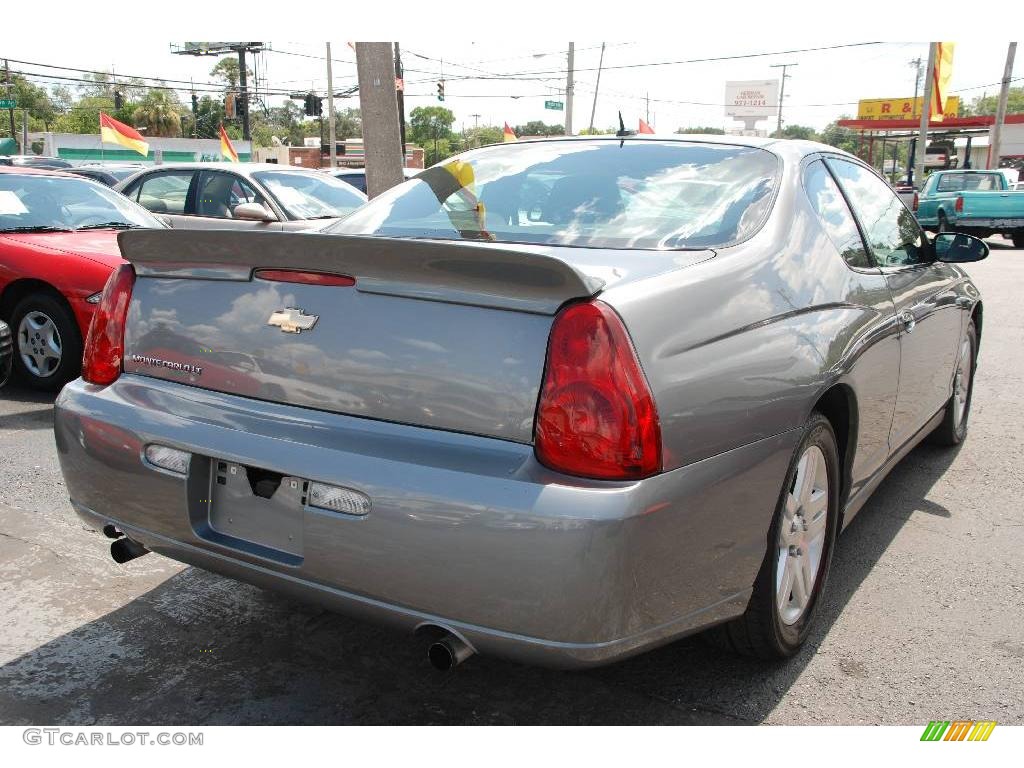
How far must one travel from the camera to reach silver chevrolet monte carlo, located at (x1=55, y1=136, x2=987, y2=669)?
2.13m

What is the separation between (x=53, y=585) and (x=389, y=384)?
75.4 inches

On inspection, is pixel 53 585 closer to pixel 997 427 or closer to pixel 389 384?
pixel 389 384

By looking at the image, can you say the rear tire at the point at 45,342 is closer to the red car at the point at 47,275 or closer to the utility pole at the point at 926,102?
the red car at the point at 47,275

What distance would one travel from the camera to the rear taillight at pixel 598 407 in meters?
2.13

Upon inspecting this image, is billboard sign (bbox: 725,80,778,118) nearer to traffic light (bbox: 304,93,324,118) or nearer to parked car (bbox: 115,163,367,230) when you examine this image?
traffic light (bbox: 304,93,324,118)

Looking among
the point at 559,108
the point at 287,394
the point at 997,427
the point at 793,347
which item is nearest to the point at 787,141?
the point at 793,347

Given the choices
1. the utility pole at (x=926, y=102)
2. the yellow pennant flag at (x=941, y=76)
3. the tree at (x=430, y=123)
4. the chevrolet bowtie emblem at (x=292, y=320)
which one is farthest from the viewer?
the tree at (x=430, y=123)

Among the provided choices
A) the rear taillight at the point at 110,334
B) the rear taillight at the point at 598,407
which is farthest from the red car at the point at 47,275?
the rear taillight at the point at 598,407

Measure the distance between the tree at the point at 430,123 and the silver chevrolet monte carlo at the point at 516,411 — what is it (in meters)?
102

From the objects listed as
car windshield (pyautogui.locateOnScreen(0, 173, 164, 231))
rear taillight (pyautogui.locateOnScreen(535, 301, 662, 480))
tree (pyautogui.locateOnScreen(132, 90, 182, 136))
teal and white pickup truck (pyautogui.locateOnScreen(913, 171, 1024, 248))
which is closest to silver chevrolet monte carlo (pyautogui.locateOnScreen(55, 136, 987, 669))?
rear taillight (pyautogui.locateOnScreen(535, 301, 662, 480))

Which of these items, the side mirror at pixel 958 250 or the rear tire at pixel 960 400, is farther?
the rear tire at pixel 960 400

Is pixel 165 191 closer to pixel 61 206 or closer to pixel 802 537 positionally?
A: pixel 61 206

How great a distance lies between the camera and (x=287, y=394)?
8.06 ft

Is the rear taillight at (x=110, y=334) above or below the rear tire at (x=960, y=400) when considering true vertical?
above
